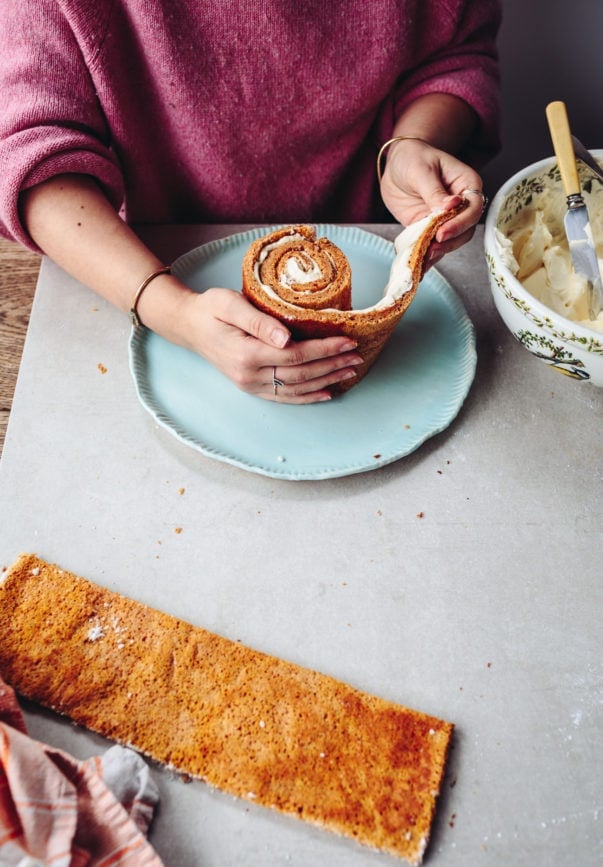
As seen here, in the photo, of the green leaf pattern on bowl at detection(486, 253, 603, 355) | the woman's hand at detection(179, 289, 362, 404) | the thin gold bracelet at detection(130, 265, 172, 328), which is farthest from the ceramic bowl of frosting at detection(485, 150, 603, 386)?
the thin gold bracelet at detection(130, 265, 172, 328)

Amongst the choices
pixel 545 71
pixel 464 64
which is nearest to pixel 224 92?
pixel 464 64

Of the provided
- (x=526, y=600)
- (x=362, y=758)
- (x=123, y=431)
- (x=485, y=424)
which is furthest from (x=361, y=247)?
(x=362, y=758)

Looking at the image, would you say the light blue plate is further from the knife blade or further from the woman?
the knife blade

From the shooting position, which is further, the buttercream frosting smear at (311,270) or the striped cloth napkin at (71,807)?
the buttercream frosting smear at (311,270)

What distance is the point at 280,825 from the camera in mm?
553

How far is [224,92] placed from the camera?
86 centimetres

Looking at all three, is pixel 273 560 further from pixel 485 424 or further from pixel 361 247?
pixel 361 247

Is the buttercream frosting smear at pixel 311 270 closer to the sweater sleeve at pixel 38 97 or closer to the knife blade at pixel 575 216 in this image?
the knife blade at pixel 575 216

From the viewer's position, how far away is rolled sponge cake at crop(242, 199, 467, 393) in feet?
2.34

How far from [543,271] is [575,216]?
0.07 m

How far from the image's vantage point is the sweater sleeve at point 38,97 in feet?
2.48

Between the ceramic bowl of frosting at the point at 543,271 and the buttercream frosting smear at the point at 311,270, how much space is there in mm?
89

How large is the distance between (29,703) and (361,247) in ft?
2.27

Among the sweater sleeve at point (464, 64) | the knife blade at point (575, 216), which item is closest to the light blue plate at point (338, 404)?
the knife blade at point (575, 216)
